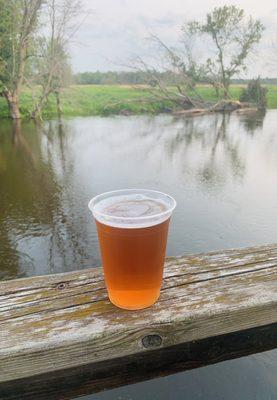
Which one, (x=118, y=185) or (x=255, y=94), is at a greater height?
(x=255, y=94)

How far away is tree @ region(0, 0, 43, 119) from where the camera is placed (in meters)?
14.5

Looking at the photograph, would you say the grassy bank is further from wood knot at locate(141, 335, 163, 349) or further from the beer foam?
wood knot at locate(141, 335, 163, 349)

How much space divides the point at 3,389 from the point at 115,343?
0.22 meters

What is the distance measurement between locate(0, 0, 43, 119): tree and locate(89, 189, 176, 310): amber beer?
16461 mm

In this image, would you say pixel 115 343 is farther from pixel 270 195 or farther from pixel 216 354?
pixel 270 195

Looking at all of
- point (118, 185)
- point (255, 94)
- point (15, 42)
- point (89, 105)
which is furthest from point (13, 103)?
point (255, 94)

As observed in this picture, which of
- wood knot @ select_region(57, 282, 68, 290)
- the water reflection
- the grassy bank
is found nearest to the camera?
wood knot @ select_region(57, 282, 68, 290)

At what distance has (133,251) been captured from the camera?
0.69 m

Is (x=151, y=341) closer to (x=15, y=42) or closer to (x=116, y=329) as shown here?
(x=116, y=329)

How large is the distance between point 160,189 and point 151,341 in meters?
4.47

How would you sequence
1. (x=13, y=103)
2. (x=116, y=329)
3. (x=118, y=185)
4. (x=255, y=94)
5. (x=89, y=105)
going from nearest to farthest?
(x=116, y=329), (x=118, y=185), (x=13, y=103), (x=89, y=105), (x=255, y=94)

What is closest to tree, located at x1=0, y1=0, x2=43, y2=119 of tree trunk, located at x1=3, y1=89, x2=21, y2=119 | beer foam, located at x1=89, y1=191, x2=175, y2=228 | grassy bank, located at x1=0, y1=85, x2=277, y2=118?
tree trunk, located at x1=3, y1=89, x2=21, y2=119

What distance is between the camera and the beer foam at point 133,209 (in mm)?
683

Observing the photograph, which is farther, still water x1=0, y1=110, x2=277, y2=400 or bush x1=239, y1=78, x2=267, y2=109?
bush x1=239, y1=78, x2=267, y2=109
